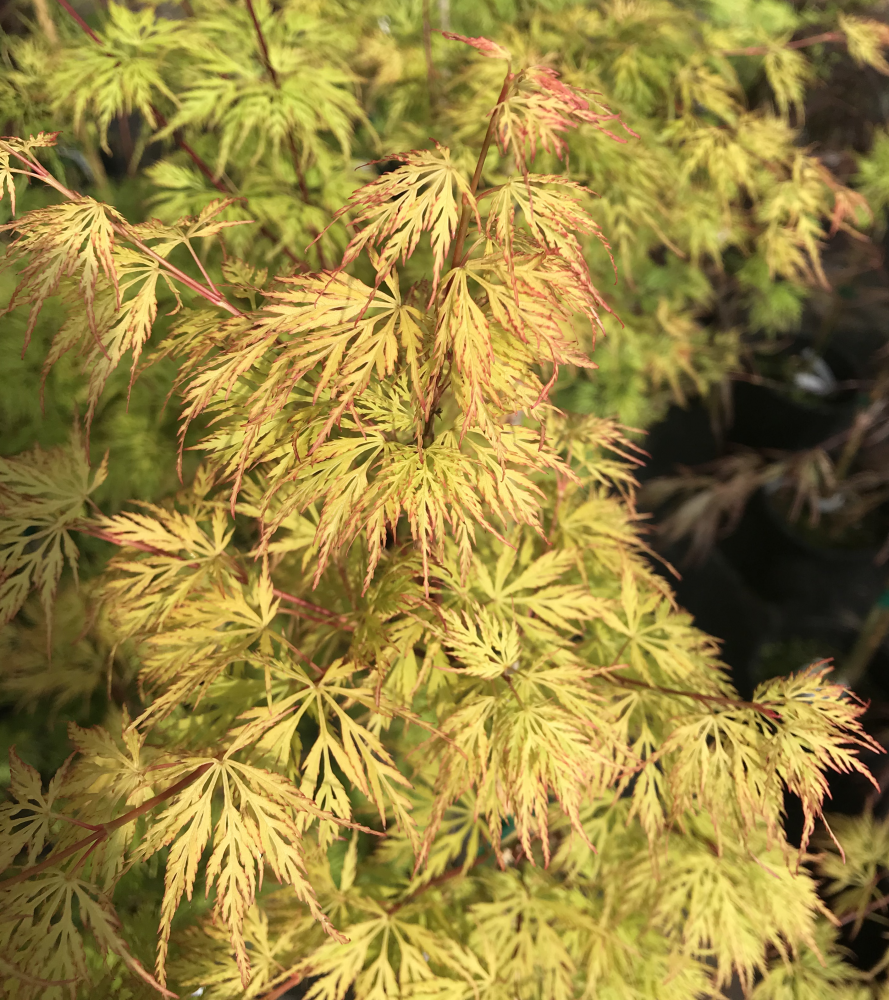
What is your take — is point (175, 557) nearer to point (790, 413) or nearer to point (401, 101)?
point (401, 101)

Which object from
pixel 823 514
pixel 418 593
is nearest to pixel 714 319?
pixel 823 514

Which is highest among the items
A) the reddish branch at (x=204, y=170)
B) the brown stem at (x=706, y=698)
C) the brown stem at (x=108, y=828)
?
the reddish branch at (x=204, y=170)

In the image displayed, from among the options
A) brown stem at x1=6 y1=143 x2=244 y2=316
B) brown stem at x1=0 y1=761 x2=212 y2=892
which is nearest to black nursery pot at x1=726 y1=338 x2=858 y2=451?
brown stem at x1=6 y1=143 x2=244 y2=316

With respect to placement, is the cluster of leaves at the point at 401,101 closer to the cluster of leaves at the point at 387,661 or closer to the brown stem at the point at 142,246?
the cluster of leaves at the point at 387,661

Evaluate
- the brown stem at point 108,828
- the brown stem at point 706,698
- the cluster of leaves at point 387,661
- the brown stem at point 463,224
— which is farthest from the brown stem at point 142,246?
the brown stem at point 706,698

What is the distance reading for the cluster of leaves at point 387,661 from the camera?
516 mm

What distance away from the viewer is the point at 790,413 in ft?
6.05

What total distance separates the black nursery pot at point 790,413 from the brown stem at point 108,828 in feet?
5.90

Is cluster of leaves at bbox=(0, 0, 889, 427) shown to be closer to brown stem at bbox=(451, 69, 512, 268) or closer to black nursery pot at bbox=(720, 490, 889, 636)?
brown stem at bbox=(451, 69, 512, 268)

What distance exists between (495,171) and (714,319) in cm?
133

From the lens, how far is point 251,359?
51cm

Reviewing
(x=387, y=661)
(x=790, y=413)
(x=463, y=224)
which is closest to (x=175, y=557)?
(x=387, y=661)

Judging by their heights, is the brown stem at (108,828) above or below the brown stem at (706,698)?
below

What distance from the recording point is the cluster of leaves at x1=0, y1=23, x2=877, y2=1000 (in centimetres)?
52
